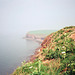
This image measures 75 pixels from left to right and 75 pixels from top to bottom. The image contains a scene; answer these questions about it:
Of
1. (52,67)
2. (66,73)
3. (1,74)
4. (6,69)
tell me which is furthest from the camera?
(6,69)

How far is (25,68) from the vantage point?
5465 millimetres

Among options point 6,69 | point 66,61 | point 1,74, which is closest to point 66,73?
point 66,61

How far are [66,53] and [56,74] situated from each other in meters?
1.67

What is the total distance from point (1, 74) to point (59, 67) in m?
17.2

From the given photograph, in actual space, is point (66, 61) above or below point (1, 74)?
above

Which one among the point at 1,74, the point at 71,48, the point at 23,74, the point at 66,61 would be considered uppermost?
the point at 71,48

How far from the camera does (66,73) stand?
4109mm

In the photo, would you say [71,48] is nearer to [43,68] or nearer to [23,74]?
[43,68]

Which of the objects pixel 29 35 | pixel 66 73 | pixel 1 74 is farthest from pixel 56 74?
pixel 29 35

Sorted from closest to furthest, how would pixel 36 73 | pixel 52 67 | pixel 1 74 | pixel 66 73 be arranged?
1. pixel 66 73
2. pixel 36 73
3. pixel 52 67
4. pixel 1 74

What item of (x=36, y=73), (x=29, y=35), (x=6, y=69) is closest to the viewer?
(x=36, y=73)

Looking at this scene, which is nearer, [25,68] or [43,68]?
[43,68]

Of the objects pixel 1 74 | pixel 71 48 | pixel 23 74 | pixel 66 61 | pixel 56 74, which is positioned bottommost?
pixel 1 74

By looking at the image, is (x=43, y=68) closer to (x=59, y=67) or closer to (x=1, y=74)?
(x=59, y=67)
